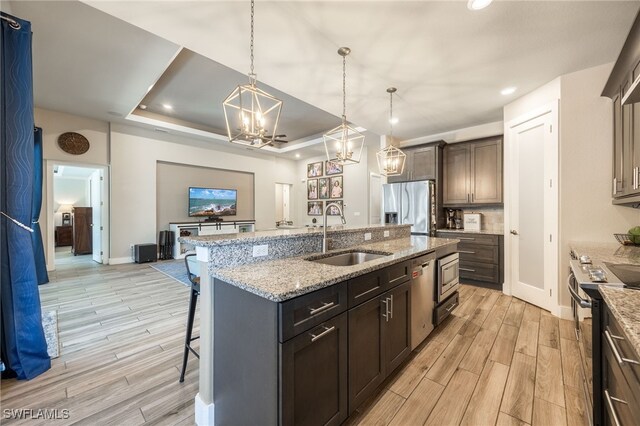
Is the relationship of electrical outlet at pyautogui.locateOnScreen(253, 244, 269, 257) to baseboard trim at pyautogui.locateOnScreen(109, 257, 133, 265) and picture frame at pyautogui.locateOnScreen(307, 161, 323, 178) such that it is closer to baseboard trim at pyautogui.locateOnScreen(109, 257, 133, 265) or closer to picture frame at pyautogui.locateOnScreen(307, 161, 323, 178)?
baseboard trim at pyautogui.locateOnScreen(109, 257, 133, 265)

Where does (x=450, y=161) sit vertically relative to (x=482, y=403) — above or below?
above

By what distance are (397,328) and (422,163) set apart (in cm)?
386

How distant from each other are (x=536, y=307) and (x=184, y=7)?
16.3ft

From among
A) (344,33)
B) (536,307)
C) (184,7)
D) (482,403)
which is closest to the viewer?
(482,403)

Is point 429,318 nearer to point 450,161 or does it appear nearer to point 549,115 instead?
point 549,115

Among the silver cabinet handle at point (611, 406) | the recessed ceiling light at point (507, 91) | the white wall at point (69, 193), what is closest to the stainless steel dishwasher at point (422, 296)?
the silver cabinet handle at point (611, 406)

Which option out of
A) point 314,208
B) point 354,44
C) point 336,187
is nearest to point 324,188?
point 336,187

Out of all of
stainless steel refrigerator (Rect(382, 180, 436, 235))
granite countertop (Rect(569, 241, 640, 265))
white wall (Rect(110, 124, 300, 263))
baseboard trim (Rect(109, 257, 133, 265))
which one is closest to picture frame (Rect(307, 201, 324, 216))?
white wall (Rect(110, 124, 300, 263))

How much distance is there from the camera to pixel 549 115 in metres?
3.09

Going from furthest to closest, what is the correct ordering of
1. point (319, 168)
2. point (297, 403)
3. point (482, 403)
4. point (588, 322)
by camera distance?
point (319, 168)
point (482, 403)
point (588, 322)
point (297, 403)

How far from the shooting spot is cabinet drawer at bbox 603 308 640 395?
796 millimetres

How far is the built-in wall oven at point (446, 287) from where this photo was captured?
2.55 m

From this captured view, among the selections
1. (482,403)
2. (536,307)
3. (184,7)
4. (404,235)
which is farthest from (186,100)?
(536,307)

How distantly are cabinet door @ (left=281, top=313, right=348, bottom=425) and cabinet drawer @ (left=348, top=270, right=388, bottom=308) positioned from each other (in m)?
0.13
